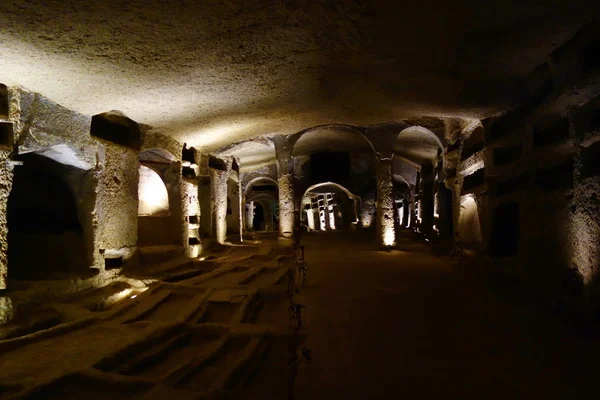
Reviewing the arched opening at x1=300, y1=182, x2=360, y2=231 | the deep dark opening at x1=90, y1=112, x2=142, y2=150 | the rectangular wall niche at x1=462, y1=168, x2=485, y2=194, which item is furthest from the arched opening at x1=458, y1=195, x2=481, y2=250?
the arched opening at x1=300, y1=182, x2=360, y2=231

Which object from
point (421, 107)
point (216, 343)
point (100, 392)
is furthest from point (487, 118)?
point (100, 392)

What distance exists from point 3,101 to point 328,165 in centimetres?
1420

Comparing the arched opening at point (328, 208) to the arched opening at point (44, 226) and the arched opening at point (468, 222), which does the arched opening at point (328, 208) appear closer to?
→ the arched opening at point (468, 222)

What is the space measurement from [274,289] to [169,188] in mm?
4371

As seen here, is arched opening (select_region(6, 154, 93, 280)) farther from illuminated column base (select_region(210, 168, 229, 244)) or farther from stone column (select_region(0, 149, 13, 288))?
illuminated column base (select_region(210, 168, 229, 244))

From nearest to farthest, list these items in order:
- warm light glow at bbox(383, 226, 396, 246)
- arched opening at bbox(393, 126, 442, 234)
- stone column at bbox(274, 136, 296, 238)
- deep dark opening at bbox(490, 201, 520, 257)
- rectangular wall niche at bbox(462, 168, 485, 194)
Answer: deep dark opening at bbox(490, 201, 520, 257)
rectangular wall niche at bbox(462, 168, 485, 194)
warm light glow at bbox(383, 226, 396, 246)
stone column at bbox(274, 136, 296, 238)
arched opening at bbox(393, 126, 442, 234)

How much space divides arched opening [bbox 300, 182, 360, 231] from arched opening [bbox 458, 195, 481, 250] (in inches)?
444

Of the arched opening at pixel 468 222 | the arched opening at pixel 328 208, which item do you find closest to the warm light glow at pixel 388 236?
the arched opening at pixel 468 222

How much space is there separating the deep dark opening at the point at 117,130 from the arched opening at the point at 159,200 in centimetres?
107

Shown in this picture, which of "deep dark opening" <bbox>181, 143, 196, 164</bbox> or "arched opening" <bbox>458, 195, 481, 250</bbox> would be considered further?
"deep dark opening" <bbox>181, 143, 196, 164</bbox>

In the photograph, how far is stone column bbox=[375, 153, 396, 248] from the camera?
10344 millimetres

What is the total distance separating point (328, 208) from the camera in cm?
2161

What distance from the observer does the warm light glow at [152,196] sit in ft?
34.1

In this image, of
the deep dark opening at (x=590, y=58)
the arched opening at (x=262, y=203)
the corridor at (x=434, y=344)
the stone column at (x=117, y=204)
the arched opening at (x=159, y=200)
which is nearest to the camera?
the corridor at (x=434, y=344)
